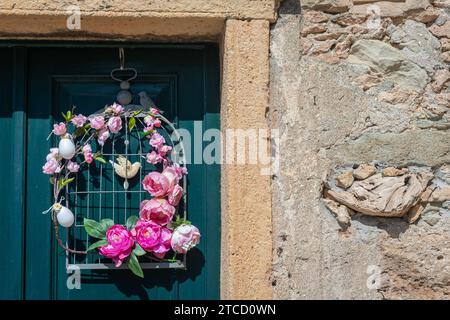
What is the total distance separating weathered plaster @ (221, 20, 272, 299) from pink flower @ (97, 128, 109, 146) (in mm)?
518

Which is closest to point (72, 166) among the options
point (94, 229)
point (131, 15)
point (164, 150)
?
point (94, 229)

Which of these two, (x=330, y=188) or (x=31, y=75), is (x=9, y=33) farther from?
(x=330, y=188)

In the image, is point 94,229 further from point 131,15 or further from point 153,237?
point 131,15

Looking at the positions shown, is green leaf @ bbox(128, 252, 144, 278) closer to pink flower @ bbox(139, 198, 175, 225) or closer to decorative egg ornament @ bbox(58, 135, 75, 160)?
pink flower @ bbox(139, 198, 175, 225)

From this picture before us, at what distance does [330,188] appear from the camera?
8.07 ft

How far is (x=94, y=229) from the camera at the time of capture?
254cm

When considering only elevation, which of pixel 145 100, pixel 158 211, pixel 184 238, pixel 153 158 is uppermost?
pixel 145 100

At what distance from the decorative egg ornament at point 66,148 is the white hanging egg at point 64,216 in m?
0.20

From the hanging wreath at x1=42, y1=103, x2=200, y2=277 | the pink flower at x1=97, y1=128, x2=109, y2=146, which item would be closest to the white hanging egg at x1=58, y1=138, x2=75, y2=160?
the hanging wreath at x1=42, y1=103, x2=200, y2=277

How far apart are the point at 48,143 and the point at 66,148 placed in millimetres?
142

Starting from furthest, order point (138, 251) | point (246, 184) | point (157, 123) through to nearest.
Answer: point (157, 123)
point (138, 251)
point (246, 184)

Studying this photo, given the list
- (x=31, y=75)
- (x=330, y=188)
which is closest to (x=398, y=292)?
(x=330, y=188)

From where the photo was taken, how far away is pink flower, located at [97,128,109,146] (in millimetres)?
2602

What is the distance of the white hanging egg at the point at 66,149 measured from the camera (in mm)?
2543
